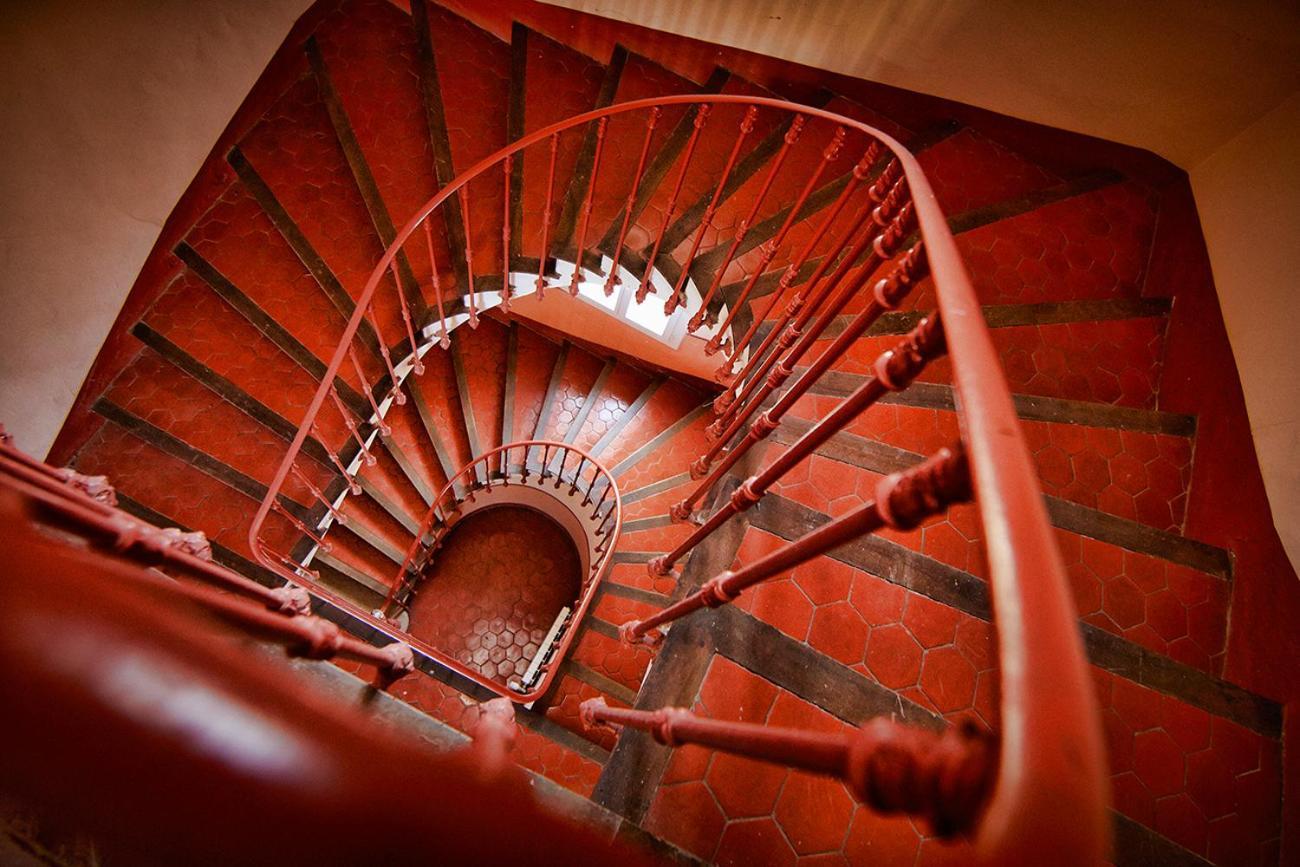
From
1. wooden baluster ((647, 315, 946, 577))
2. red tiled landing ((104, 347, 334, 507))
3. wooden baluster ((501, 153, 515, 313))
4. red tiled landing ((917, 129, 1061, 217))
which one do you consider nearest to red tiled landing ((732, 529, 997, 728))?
wooden baluster ((647, 315, 946, 577))

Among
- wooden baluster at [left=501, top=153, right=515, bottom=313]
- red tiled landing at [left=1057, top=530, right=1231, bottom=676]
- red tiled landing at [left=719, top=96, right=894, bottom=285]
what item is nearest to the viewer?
red tiled landing at [left=1057, top=530, right=1231, bottom=676]

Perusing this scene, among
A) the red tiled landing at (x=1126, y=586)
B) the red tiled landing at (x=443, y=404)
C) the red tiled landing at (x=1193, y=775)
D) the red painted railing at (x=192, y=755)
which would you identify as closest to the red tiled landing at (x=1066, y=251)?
the red tiled landing at (x=1126, y=586)

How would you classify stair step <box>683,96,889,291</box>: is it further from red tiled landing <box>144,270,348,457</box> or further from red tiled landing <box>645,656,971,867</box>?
red tiled landing <box>144,270,348,457</box>

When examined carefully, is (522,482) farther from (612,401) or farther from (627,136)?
(627,136)

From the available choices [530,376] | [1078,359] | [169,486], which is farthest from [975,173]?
[169,486]

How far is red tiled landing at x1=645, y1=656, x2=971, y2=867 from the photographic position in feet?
4.52

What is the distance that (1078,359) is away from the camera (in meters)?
2.34

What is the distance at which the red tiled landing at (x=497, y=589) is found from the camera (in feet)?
16.0

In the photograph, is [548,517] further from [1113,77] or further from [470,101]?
[1113,77]

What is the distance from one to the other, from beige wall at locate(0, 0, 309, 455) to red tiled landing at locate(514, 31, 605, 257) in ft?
4.59

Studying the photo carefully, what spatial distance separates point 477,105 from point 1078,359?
12.2ft

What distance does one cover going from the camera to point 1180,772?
150 centimetres

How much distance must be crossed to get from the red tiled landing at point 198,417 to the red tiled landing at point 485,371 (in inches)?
73.5

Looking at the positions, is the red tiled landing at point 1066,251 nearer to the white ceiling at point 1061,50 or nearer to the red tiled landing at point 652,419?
the white ceiling at point 1061,50
